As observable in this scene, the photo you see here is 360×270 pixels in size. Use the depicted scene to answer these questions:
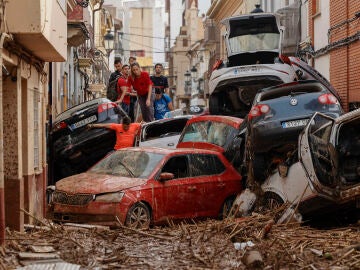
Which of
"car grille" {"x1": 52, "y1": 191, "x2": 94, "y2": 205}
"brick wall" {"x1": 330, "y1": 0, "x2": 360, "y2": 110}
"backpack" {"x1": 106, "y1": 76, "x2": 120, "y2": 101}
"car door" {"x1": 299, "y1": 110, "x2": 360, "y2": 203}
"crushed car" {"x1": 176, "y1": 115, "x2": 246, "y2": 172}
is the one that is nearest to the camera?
"car door" {"x1": 299, "y1": 110, "x2": 360, "y2": 203}

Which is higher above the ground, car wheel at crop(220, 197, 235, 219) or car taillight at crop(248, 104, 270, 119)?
car taillight at crop(248, 104, 270, 119)

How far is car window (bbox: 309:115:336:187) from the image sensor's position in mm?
10930

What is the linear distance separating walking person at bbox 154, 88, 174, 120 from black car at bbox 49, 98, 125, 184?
441cm

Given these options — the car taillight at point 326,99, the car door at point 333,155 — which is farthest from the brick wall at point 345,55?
the car door at point 333,155

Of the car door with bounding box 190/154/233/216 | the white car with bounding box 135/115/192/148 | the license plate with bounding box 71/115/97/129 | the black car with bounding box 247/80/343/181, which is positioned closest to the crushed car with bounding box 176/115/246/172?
the car door with bounding box 190/154/233/216

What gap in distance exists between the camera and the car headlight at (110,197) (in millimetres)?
12336

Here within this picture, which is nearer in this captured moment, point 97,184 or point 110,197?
point 110,197

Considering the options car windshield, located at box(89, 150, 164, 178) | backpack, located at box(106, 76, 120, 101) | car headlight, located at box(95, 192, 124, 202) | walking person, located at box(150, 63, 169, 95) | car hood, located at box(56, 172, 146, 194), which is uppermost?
walking person, located at box(150, 63, 169, 95)

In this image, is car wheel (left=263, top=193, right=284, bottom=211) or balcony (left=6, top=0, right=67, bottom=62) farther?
car wheel (left=263, top=193, right=284, bottom=211)

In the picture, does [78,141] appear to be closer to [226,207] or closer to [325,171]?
[226,207]

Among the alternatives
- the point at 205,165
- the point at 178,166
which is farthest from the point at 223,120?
the point at 178,166

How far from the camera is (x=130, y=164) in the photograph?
13688 mm

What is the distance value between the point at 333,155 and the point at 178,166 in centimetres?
349

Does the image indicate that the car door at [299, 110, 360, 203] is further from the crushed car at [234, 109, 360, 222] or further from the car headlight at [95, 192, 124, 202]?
the car headlight at [95, 192, 124, 202]
